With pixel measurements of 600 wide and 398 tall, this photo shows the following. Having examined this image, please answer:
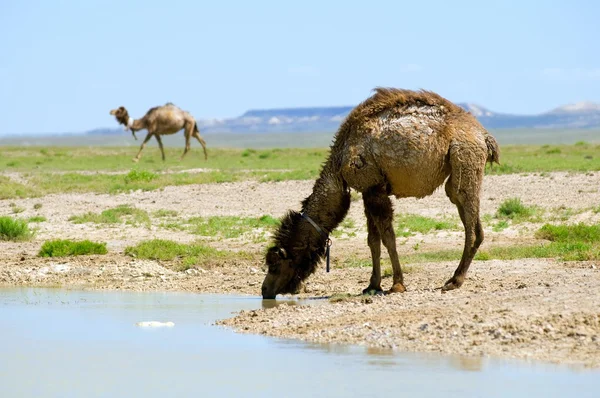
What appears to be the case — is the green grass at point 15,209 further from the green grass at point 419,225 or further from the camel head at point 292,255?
the camel head at point 292,255

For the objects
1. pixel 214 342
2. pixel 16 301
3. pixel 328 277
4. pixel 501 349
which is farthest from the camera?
pixel 328 277

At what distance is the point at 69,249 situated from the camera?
18.9 m

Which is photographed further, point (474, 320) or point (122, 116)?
point (122, 116)

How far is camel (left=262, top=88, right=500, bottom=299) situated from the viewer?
1355cm

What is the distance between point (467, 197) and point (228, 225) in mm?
8914

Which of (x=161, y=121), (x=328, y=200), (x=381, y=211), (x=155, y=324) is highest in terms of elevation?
(x=161, y=121)

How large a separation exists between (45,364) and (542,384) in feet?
15.5

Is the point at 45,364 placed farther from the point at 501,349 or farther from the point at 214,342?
the point at 501,349

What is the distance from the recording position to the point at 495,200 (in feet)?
77.8

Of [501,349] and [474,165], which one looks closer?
[501,349]

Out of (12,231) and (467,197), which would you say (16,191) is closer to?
(12,231)

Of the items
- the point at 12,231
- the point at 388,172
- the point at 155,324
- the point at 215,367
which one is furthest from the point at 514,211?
the point at 215,367

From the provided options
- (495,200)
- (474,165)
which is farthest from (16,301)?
(495,200)

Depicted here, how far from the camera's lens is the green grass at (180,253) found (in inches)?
717
